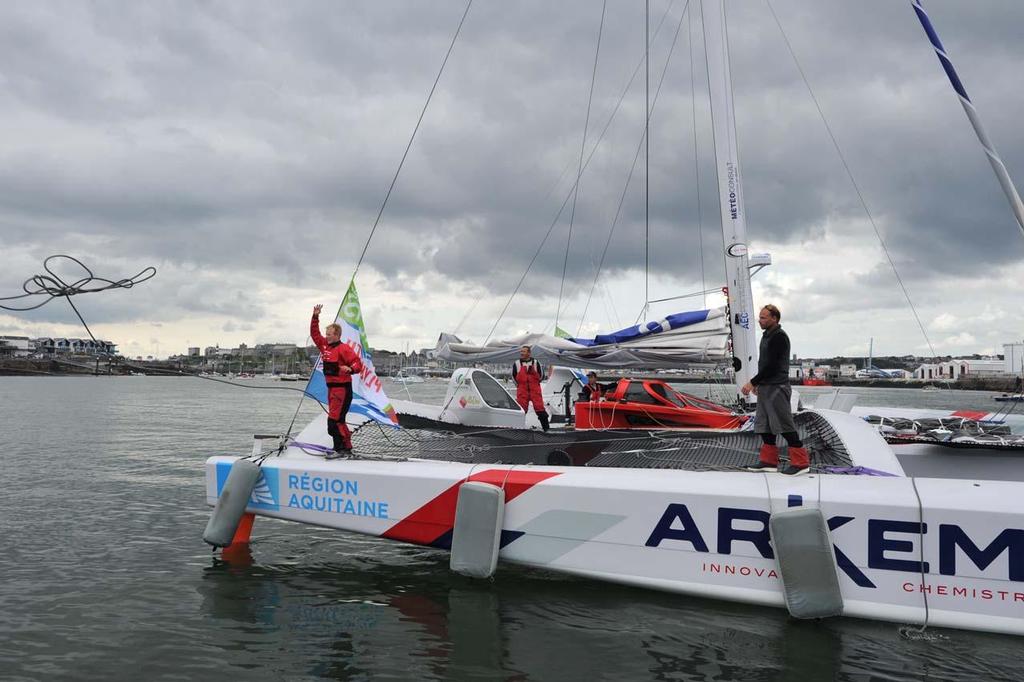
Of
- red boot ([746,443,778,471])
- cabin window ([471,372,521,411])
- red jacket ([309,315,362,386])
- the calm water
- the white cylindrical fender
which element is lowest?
the calm water

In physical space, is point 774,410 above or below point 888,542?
above

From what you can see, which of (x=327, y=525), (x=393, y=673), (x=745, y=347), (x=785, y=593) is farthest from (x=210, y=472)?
(x=745, y=347)

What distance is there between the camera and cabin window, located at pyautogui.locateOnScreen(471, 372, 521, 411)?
1009 cm

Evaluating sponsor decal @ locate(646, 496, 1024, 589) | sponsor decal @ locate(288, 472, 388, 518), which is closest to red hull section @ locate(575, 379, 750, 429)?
sponsor decal @ locate(646, 496, 1024, 589)

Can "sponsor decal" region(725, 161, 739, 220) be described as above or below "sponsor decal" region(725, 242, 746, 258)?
above

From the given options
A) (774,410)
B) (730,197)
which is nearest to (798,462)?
(774,410)

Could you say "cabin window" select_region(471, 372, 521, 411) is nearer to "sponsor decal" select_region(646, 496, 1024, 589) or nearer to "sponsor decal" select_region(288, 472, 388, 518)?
"sponsor decal" select_region(288, 472, 388, 518)

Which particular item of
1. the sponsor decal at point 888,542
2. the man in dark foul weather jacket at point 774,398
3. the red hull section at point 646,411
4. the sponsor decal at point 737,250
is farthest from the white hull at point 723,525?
the sponsor decal at point 737,250

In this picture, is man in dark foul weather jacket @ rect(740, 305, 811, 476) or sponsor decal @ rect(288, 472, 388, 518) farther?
sponsor decal @ rect(288, 472, 388, 518)

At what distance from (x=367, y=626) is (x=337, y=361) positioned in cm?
258

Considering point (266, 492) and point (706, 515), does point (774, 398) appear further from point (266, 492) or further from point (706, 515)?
point (266, 492)

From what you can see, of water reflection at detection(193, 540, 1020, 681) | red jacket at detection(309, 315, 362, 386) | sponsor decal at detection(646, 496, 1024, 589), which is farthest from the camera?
red jacket at detection(309, 315, 362, 386)

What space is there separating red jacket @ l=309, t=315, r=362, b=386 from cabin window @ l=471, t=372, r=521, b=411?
3541mm

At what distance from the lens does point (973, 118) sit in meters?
5.41
